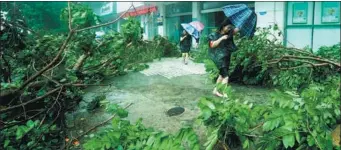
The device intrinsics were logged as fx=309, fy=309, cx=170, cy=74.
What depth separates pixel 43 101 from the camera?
14.2 feet

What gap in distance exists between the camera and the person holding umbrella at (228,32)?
5.81 metres

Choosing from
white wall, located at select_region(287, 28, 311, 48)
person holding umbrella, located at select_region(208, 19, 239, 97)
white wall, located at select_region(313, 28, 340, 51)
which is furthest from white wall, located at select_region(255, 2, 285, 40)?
person holding umbrella, located at select_region(208, 19, 239, 97)

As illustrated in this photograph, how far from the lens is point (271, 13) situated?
1228 cm

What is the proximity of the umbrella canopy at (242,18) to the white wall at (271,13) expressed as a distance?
A: 6.11 meters

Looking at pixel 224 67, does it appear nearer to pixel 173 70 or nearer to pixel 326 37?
pixel 173 70

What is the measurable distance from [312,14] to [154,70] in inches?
231

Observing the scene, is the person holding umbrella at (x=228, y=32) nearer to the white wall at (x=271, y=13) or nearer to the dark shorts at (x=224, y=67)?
the dark shorts at (x=224, y=67)

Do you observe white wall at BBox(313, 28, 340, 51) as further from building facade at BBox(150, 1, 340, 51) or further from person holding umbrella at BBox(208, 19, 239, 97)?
person holding umbrella at BBox(208, 19, 239, 97)

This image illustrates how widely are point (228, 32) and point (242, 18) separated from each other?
0.36 m

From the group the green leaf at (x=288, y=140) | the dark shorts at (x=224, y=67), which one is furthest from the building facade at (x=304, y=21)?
the green leaf at (x=288, y=140)

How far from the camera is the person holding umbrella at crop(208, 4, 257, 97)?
5812 millimetres

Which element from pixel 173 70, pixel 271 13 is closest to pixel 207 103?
pixel 173 70

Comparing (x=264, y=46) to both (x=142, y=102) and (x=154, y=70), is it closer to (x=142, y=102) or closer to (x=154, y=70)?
(x=142, y=102)

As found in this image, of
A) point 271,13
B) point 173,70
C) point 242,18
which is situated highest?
point 271,13
